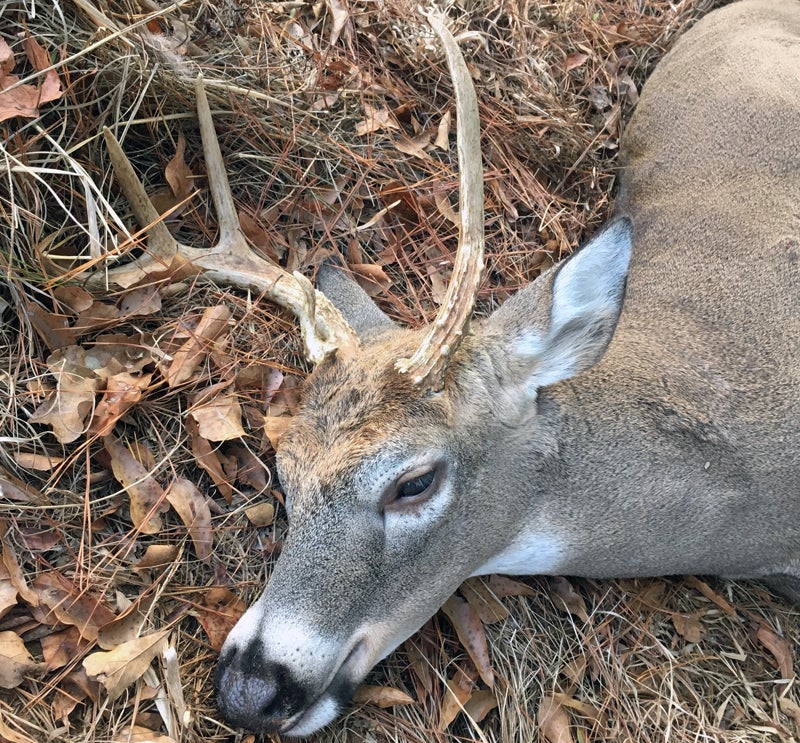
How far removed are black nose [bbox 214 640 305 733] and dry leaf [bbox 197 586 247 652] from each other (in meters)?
0.41

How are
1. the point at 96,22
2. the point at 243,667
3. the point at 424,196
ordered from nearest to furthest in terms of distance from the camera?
the point at 243,667
the point at 96,22
the point at 424,196

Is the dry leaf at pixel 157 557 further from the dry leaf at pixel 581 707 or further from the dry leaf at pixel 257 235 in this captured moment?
the dry leaf at pixel 581 707

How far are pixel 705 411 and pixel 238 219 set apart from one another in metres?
2.14

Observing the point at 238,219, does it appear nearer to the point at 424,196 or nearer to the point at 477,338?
the point at 424,196

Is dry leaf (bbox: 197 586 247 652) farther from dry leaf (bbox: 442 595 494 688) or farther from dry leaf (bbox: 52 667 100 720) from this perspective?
dry leaf (bbox: 442 595 494 688)

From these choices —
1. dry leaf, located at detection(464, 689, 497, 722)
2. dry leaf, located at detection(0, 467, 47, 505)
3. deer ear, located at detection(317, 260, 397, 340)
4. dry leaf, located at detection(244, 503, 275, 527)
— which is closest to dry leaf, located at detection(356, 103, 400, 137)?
deer ear, located at detection(317, 260, 397, 340)

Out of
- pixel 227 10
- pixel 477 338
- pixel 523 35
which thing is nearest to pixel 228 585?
pixel 477 338

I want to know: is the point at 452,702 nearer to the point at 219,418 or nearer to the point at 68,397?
the point at 219,418

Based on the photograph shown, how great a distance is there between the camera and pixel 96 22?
10.5ft

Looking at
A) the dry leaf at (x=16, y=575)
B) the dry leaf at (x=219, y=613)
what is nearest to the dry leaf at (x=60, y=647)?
the dry leaf at (x=16, y=575)

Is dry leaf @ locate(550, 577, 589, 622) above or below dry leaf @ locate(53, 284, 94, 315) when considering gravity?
below

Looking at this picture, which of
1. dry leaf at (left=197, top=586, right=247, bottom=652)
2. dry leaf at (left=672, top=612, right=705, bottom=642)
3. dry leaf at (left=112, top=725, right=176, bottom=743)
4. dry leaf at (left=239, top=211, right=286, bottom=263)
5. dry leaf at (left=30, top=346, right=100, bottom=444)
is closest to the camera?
dry leaf at (left=112, top=725, right=176, bottom=743)

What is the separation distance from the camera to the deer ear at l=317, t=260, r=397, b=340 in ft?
10.2

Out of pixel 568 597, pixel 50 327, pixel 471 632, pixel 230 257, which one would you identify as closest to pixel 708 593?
pixel 568 597
